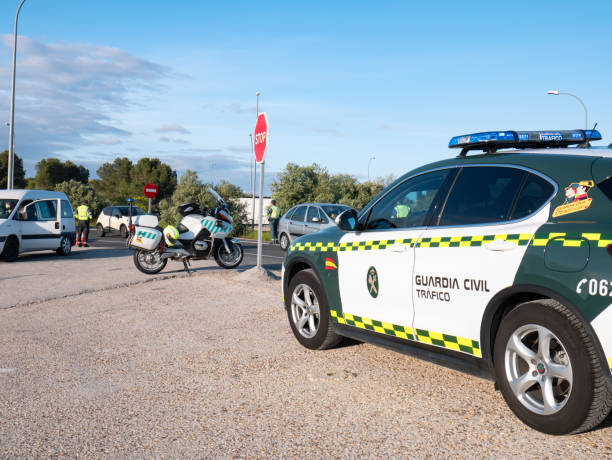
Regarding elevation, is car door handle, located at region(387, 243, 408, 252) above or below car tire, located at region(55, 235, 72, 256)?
above

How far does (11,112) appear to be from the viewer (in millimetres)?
23844

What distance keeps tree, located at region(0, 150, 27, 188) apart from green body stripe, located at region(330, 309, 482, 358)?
7502cm

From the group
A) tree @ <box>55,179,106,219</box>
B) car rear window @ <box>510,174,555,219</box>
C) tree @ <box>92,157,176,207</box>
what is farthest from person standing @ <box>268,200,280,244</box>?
tree @ <box>92,157,176,207</box>

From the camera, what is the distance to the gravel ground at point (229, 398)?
338 centimetres

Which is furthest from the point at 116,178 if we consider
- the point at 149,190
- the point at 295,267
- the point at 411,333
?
the point at 411,333

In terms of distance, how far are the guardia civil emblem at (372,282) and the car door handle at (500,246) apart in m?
1.16

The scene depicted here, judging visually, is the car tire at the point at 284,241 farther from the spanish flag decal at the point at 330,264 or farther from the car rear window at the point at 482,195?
the car rear window at the point at 482,195

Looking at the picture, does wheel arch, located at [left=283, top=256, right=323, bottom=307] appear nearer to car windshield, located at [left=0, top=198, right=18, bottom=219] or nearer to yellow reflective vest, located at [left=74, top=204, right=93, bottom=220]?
car windshield, located at [left=0, top=198, right=18, bottom=219]

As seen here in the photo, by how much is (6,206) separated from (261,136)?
8.75 m

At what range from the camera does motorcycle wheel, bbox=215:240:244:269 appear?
12.1m

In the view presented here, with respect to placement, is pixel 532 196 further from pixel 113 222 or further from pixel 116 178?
pixel 116 178

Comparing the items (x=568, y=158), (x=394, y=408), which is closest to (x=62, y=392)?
(x=394, y=408)

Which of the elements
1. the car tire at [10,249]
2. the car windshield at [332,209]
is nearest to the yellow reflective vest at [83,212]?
the car tire at [10,249]

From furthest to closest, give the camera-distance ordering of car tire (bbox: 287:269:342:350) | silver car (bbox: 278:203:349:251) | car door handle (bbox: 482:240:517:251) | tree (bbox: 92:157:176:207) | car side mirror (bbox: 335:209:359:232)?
tree (bbox: 92:157:176:207) < silver car (bbox: 278:203:349:251) < car tire (bbox: 287:269:342:350) < car side mirror (bbox: 335:209:359:232) < car door handle (bbox: 482:240:517:251)
